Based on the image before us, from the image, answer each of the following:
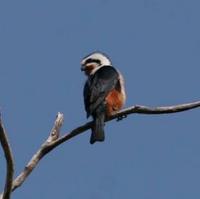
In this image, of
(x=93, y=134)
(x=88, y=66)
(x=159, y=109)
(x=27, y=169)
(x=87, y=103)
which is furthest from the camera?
(x=88, y=66)

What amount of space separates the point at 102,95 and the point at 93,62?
55.6 inches

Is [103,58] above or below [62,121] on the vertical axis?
above

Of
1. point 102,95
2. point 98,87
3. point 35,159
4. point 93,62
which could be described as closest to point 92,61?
point 93,62

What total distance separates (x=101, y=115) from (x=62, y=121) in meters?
1.29

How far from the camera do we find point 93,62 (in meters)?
8.82

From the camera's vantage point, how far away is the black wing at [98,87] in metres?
7.38

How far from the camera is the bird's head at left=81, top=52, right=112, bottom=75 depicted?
28.5ft

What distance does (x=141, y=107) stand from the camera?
18.1 feet

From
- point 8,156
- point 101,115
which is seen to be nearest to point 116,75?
point 101,115

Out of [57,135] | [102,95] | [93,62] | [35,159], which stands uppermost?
[93,62]

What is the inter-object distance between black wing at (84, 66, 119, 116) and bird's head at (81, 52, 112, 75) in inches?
23.6

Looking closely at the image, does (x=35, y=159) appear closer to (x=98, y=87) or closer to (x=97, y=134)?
(x=97, y=134)

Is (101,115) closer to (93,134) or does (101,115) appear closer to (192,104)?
(93,134)

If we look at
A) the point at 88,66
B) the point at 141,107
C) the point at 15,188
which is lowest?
the point at 15,188
